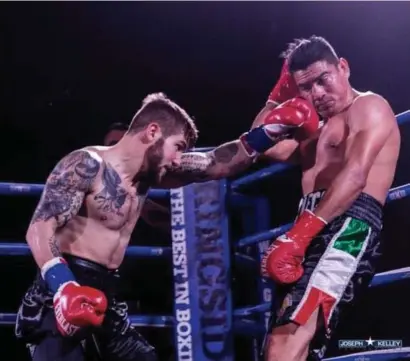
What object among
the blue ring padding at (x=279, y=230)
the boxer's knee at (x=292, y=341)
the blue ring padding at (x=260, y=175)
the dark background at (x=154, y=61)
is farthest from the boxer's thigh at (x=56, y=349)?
the dark background at (x=154, y=61)

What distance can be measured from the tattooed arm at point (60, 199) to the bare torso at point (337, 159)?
0.63 meters

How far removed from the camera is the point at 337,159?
1950 millimetres

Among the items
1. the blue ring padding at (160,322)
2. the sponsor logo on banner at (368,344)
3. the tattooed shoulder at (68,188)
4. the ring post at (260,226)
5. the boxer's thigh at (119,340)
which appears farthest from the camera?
the sponsor logo on banner at (368,344)

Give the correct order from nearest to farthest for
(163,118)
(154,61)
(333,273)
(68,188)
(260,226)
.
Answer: (333,273) → (68,188) → (163,118) → (260,226) → (154,61)

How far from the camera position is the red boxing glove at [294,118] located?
2078mm

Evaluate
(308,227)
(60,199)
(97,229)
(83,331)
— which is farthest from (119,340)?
(308,227)

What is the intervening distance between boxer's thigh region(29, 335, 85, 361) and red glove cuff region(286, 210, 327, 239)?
2.19 feet

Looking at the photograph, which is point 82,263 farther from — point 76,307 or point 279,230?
point 279,230

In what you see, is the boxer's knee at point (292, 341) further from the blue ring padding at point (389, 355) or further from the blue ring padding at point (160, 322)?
the blue ring padding at point (160, 322)

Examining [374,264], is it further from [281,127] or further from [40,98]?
[40,98]

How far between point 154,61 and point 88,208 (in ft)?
9.45

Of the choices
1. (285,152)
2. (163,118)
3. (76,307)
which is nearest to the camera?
(76,307)

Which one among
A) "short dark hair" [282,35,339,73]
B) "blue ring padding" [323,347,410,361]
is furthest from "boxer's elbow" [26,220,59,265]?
"blue ring padding" [323,347,410,361]

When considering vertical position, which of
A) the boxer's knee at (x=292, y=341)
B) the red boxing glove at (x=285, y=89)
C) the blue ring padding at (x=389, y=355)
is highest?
the red boxing glove at (x=285, y=89)
